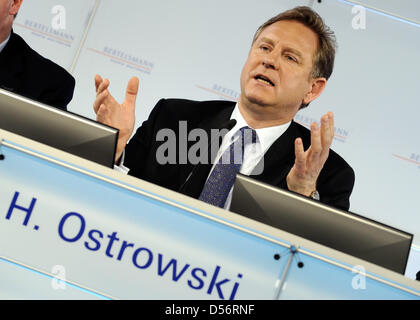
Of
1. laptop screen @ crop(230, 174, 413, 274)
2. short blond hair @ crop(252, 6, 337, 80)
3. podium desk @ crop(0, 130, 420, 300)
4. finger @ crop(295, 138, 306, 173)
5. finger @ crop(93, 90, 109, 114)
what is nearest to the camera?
podium desk @ crop(0, 130, 420, 300)

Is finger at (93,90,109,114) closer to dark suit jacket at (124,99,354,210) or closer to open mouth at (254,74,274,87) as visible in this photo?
dark suit jacket at (124,99,354,210)

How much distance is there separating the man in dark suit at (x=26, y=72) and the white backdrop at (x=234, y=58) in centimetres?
115

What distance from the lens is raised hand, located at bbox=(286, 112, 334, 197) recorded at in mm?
2078

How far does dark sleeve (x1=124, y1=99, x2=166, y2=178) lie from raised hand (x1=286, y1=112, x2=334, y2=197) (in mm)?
761

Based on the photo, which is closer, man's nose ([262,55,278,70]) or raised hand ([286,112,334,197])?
raised hand ([286,112,334,197])

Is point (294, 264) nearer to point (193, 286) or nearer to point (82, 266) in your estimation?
point (193, 286)

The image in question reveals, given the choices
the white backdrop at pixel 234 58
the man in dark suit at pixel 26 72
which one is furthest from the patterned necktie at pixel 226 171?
the white backdrop at pixel 234 58

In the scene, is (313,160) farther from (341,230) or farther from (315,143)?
(341,230)

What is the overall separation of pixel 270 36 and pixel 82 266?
1.63m

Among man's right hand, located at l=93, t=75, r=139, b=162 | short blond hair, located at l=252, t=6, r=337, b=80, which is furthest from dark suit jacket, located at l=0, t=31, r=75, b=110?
short blond hair, located at l=252, t=6, r=337, b=80

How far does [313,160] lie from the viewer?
2.10 meters

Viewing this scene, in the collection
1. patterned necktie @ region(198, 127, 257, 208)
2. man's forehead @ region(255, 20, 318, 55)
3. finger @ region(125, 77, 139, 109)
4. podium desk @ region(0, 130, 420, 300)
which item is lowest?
podium desk @ region(0, 130, 420, 300)

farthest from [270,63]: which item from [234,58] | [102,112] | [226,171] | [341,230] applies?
[234,58]

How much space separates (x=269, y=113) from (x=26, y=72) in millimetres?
1415
